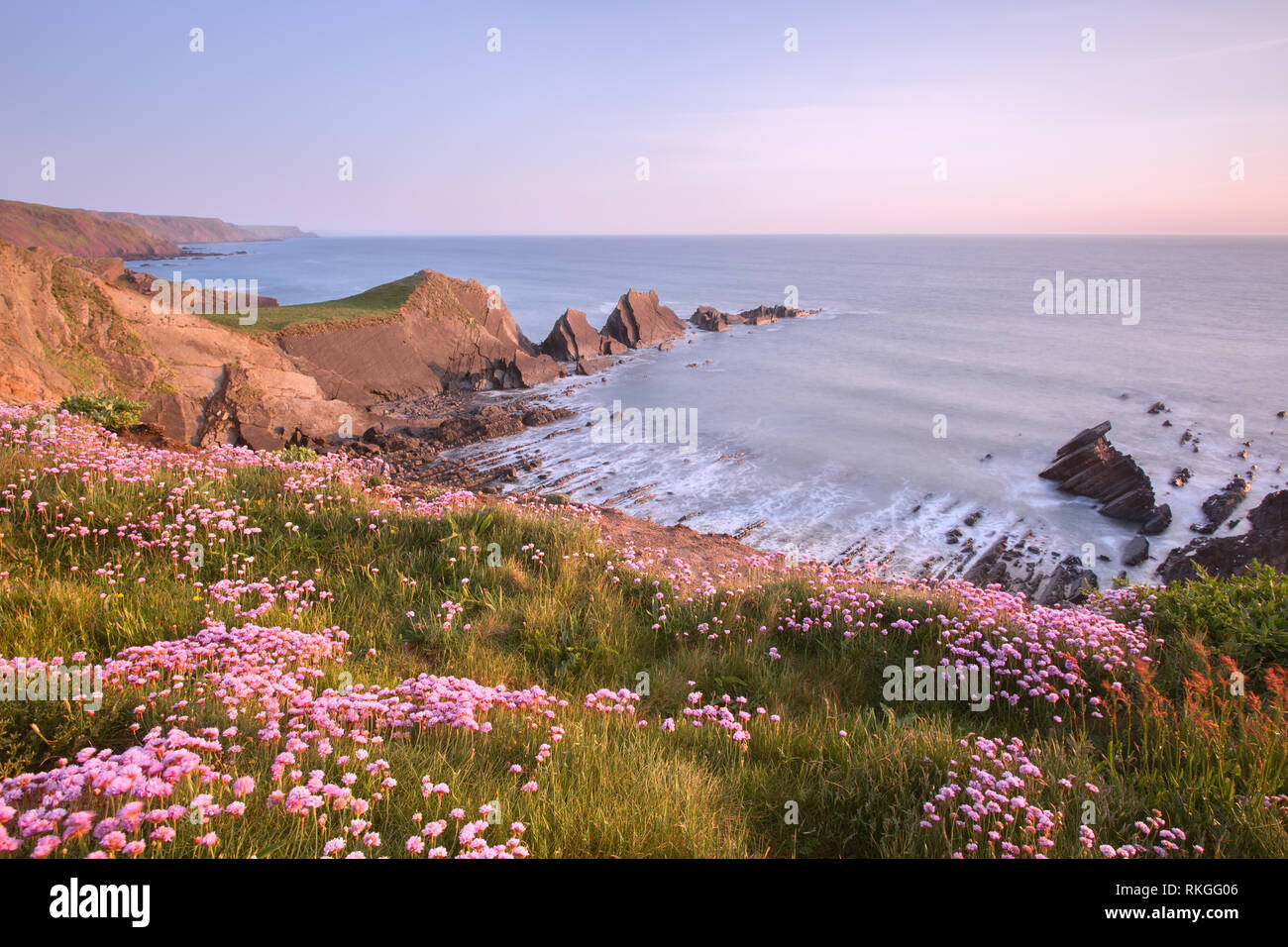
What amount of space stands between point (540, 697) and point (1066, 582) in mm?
16245

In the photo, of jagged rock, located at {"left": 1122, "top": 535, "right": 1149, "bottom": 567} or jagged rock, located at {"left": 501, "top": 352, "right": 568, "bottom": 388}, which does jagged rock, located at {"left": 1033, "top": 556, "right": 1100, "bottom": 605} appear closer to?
jagged rock, located at {"left": 1122, "top": 535, "right": 1149, "bottom": 567}

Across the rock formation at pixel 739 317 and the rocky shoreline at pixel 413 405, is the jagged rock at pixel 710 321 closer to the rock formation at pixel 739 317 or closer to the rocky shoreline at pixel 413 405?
the rock formation at pixel 739 317

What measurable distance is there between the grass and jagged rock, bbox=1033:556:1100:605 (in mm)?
32510

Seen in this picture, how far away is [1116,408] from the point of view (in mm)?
32312

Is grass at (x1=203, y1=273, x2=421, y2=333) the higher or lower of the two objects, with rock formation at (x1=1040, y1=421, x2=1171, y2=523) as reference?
higher

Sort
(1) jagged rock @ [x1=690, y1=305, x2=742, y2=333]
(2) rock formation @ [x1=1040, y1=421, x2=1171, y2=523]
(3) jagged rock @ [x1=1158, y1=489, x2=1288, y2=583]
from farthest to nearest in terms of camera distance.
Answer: (1) jagged rock @ [x1=690, y1=305, x2=742, y2=333] < (2) rock formation @ [x1=1040, y1=421, x2=1171, y2=523] < (3) jagged rock @ [x1=1158, y1=489, x2=1288, y2=583]

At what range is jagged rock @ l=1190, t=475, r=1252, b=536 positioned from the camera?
1886 centimetres

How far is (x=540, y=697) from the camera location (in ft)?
13.5

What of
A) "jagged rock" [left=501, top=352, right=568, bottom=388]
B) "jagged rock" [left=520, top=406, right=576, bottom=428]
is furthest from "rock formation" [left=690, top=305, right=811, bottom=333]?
"jagged rock" [left=520, top=406, right=576, bottom=428]

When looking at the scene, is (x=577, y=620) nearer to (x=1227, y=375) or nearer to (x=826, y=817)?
(x=826, y=817)

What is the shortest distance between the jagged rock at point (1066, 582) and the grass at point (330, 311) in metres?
32.5

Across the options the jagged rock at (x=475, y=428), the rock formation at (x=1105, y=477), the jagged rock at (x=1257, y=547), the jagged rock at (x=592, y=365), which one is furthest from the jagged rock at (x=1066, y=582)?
the jagged rock at (x=592, y=365)

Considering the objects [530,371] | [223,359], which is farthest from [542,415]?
[223,359]

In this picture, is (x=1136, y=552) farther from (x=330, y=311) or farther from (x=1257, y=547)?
(x=330, y=311)
